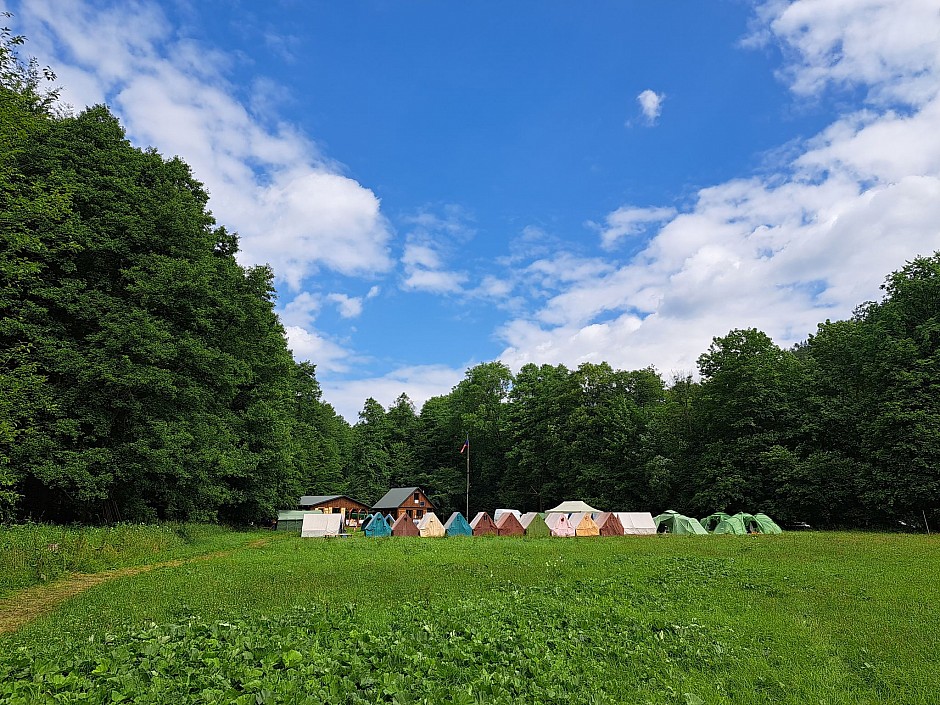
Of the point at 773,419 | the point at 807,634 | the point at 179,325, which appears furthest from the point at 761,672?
the point at 773,419

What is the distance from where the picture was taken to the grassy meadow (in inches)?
213

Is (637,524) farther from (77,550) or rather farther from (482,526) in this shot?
(77,550)

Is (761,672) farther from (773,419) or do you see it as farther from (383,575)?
(773,419)

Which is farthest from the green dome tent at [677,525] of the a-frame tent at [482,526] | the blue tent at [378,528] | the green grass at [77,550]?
the green grass at [77,550]

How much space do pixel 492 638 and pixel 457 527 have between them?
85.6ft

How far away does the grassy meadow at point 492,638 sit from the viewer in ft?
17.7

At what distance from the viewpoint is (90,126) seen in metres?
24.2

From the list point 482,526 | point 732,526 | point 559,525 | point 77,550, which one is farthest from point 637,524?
point 77,550

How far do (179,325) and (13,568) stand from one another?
1474cm

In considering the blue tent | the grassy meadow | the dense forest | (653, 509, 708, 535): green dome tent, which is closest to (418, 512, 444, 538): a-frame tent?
the blue tent

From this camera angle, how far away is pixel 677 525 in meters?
32.2

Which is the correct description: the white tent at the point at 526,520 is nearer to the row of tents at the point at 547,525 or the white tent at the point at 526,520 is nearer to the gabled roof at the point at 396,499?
the row of tents at the point at 547,525

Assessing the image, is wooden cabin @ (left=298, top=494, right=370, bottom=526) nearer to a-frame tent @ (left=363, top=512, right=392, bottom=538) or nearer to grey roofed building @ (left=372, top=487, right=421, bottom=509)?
grey roofed building @ (left=372, top=487, right=421, bottom=509)

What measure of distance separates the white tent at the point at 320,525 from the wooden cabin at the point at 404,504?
573 inches
